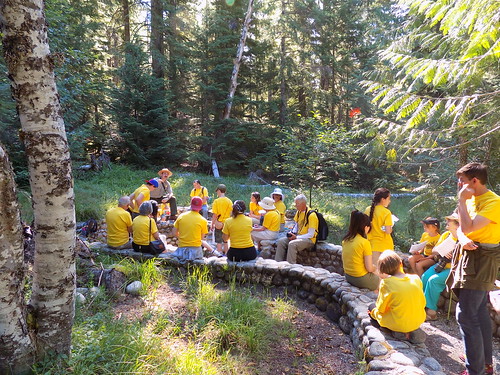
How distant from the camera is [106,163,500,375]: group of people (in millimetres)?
2617

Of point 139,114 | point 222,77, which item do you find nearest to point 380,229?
point 139,114

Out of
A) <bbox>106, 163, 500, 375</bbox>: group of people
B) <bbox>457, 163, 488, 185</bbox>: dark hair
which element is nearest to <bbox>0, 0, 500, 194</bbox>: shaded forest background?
<bbox>106, 163, 500, 375</bbox>: group of people

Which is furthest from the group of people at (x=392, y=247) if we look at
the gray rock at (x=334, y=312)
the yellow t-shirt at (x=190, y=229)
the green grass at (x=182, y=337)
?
the green grass at (x=182, y=337)

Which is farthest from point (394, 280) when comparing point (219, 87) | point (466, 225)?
point (219, 87)

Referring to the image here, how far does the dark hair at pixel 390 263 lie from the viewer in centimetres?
316

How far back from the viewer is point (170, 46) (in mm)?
17312

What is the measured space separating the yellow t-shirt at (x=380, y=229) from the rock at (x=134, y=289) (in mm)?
3542

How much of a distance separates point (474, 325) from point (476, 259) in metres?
0.57

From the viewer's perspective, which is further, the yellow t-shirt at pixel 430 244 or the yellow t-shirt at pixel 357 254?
the yellow t-shirt at pixel 430 244

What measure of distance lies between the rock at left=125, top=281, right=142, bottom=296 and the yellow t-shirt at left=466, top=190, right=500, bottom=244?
3.89m

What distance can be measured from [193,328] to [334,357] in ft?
5.01

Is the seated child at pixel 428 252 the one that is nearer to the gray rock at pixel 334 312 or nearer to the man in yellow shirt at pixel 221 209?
the gray rock at pixel 334 312

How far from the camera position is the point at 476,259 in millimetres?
2625

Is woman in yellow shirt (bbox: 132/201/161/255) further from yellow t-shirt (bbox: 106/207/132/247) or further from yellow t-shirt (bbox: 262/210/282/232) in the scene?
yellow t-shirt (bbox: 262/210/282/232)
